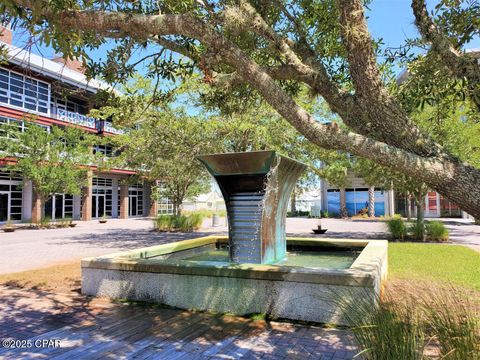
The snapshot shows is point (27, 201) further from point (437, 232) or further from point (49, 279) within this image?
point (437, 232)

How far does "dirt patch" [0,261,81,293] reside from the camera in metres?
8.05

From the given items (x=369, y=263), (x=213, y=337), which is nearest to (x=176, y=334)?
(x=213, y=337)

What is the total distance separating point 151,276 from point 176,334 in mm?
1677

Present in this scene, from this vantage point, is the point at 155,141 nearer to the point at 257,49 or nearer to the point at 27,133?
the point at 257,49

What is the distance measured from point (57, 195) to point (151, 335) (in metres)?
33.2

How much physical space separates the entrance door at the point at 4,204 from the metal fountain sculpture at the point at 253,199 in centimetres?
2688

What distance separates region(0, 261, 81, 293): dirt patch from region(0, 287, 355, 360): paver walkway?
1.30 metres

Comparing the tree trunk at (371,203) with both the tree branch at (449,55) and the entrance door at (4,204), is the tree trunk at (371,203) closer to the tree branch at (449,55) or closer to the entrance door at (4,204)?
the entrance door at (4,204)

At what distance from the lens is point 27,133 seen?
25.5 metres

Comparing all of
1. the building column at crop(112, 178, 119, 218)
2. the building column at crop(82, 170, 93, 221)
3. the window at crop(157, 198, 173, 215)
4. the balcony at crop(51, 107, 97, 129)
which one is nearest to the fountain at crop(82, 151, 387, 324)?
the balcony at crop(51, 107, 97, 129)

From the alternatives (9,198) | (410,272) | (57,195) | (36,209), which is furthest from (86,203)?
(410,272)

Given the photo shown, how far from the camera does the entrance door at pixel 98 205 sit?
39.2 metres

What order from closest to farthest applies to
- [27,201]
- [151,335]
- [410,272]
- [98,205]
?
1. [151,335]
2. [410,272]
3. [27,201]
4. [98,205]

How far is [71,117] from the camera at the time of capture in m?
35.3
